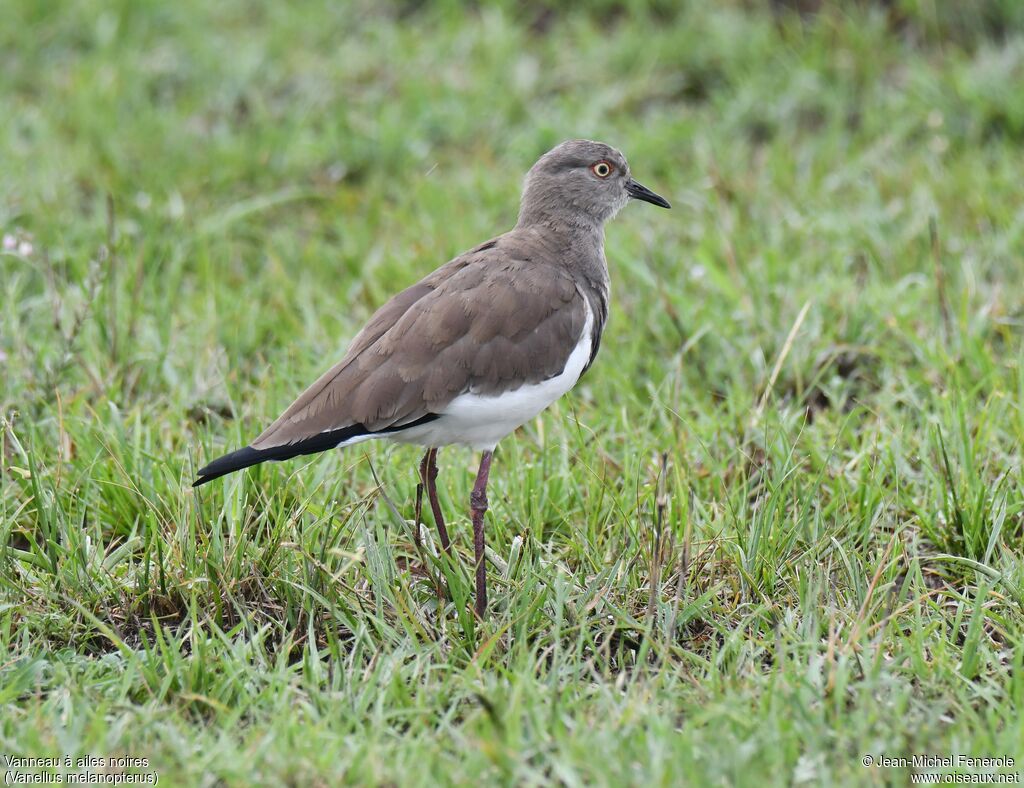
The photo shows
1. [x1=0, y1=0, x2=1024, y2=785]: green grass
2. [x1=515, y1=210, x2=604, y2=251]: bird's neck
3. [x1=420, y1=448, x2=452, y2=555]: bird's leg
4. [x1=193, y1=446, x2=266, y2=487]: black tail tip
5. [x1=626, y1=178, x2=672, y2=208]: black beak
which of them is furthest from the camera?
[x1=626, y1=178, x2=672, y2=208]: black beak

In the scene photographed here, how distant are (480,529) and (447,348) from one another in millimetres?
541

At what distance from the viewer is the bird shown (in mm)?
3699

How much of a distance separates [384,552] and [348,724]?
2.44 feet

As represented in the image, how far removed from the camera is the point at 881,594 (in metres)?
3.76

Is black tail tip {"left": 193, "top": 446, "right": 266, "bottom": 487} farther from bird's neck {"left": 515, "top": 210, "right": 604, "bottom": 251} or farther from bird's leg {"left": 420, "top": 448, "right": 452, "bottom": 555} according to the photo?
bird's neck {"left": 515, "top": 210, "right": 604, "bottom": 251}

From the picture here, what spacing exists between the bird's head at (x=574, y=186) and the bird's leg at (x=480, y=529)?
96 cm

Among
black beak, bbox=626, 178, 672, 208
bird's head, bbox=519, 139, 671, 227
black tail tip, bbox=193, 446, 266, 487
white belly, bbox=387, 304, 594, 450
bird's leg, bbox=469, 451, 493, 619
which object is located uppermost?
bird's head, bbox=519, 139, 671, 227

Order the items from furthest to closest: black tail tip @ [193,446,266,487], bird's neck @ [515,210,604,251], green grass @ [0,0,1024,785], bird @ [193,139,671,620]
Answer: bird's neck @ [515,210,604,251] → bird @ [193,139,671,620] → black tail tip @ [193,446,266,487] → green grass @ [0,0,1024,785]

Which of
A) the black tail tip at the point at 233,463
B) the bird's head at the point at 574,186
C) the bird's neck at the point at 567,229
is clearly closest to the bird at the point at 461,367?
the black tail tip at the point at 233,463

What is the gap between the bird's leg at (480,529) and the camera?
12.2 feet

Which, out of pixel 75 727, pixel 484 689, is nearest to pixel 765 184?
pixel 484 689

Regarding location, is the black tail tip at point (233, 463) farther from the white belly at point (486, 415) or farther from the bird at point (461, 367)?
the white belly at point (486, 415)

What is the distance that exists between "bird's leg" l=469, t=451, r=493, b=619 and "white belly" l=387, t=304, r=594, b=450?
9cm

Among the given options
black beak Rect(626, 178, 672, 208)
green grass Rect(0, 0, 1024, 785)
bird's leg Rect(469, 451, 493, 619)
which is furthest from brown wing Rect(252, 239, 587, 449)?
black beak Rect(626, 178, 672, 208)
